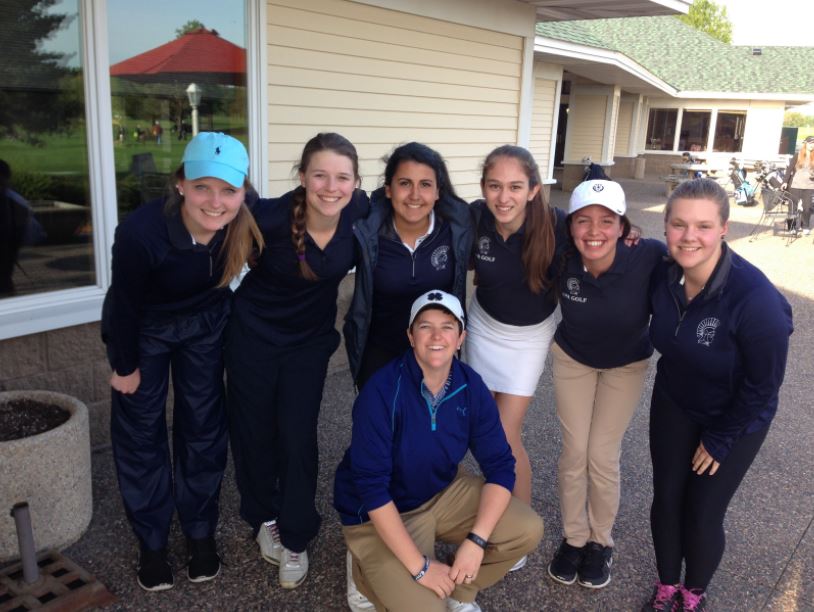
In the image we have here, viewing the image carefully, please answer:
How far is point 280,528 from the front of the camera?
312 cm

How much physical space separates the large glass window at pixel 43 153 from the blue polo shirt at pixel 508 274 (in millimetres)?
2431

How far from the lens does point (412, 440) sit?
8.90 feet

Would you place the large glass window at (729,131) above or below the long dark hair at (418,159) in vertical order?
above

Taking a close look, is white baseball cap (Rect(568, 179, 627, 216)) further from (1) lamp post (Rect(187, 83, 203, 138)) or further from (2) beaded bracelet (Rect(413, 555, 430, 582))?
(1) lamp post (Rect(187, 83, 203, 138))

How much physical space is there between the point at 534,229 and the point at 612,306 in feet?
1.47

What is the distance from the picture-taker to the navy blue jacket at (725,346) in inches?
94.8

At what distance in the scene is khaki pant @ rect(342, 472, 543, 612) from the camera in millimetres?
2508

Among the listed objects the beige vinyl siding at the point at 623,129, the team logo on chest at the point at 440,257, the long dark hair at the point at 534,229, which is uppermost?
the beige vinyl siding at the point at 623,129

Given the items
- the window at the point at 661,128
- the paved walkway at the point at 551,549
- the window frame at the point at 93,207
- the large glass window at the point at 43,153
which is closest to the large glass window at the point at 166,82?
the window frame at the point at 93,207

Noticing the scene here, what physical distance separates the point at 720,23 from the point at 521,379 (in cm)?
5886

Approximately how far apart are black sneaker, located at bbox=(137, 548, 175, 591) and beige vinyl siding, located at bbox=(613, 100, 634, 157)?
2758 centimetres

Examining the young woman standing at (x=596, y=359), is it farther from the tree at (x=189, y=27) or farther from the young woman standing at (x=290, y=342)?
the tree at (x=189, y=27)

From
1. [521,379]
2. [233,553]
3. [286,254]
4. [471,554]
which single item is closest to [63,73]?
[286,254]

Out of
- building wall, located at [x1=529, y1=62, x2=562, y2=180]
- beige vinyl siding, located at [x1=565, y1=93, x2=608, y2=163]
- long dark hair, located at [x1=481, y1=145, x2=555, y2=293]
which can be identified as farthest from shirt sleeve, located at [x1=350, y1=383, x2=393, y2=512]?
beige vinyl siding, located at [x1=565, y1=93, x2=608, y2=163]
